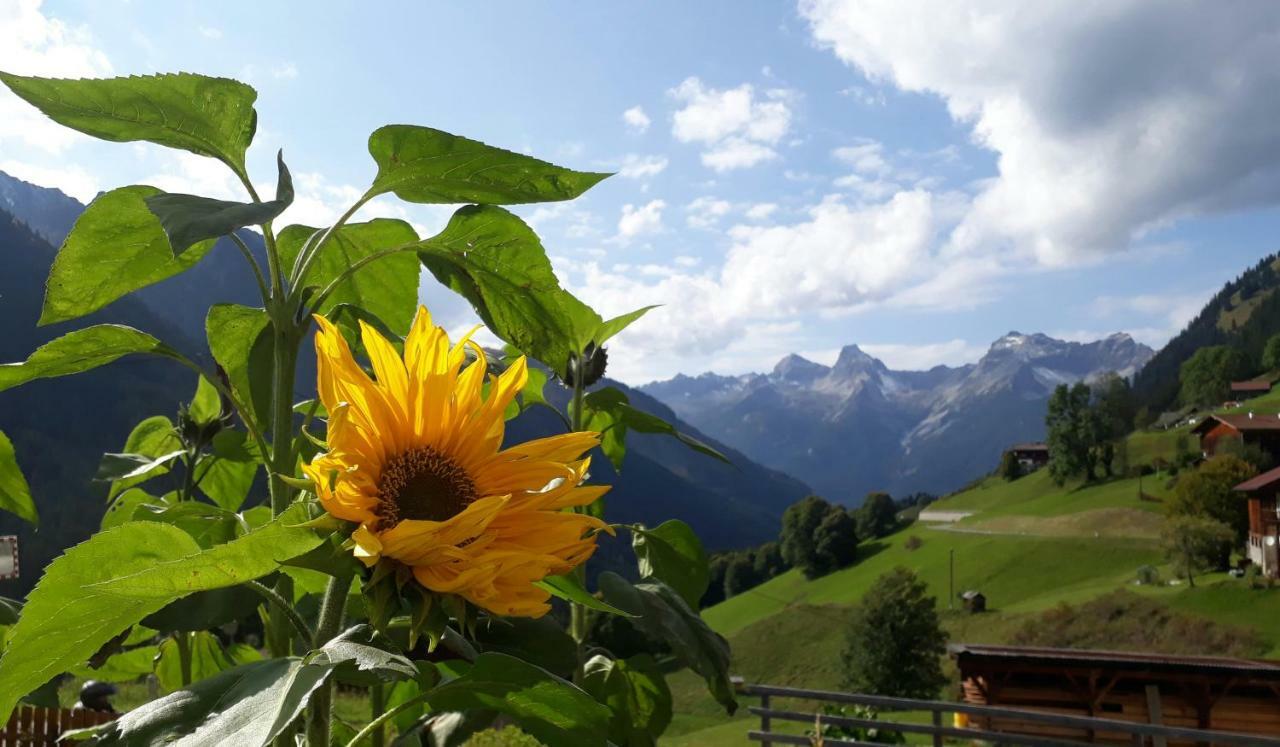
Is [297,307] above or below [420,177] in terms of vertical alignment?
below

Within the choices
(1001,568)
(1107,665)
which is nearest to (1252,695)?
(1107,665)

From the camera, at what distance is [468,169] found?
806 mm

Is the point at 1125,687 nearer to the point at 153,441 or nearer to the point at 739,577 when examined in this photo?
the point at 153,441

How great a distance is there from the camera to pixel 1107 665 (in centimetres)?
2234

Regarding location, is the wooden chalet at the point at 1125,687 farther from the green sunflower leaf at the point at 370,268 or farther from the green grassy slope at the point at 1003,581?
the green sunflower leaf at the point at 370,268

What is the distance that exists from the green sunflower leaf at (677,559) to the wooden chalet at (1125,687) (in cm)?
2198

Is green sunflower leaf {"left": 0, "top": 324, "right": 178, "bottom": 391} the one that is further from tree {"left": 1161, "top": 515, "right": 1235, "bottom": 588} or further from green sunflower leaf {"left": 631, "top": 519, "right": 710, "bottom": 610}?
tree {"left": 1161, "top": 515, "right": 1235, "bottom": 588}

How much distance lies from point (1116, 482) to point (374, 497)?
8292 cm

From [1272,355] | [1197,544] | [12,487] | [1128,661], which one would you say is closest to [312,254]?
[12,487]

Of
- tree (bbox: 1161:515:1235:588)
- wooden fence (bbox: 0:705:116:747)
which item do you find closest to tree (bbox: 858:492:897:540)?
tree (bbox: 1161:515:1235:588)

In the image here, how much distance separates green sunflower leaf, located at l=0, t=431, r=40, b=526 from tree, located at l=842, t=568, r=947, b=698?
1648 inches

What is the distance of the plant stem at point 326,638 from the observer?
0.71 metres

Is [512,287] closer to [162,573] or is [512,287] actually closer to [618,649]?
[162,573]

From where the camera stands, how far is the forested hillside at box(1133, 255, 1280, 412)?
10344cm
